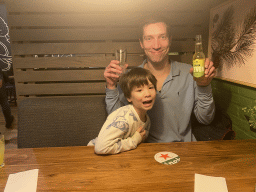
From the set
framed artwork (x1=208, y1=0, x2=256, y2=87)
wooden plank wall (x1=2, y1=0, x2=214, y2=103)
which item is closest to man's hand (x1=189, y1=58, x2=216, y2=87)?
framed artwork (x1=208, y1=0, x2=256, y2=87)

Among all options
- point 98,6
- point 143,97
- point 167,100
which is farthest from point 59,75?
point 143,97

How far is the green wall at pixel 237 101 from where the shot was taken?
1.65m

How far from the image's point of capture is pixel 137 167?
3.14 ft

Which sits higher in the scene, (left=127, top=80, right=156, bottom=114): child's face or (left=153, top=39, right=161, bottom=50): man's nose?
(left=153, top=39, right=161, bottom=50): man's nose

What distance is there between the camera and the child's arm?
105 centimetres

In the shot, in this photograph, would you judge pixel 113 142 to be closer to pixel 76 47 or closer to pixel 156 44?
pixel 156 44

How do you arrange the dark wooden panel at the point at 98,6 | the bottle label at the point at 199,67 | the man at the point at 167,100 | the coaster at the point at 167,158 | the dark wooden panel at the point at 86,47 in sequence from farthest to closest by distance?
the dark wooden panel at the point at 86,47, the dark wooden panel at the point at 98,6, the man at the point at 167,100, the bottle label at the point at 199,67, the coaster at the point at 167,158

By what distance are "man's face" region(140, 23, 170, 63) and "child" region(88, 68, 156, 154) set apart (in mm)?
351

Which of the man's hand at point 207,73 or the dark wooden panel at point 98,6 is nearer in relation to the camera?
the man's hand at point 207,73

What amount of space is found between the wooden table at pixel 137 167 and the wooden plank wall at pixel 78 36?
5.15 feet

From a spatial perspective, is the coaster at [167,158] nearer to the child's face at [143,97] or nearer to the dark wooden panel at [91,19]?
the child's face at [143,97]

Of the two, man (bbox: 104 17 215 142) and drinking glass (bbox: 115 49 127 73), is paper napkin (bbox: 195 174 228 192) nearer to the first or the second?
man (bbox: 104 17 215 142)

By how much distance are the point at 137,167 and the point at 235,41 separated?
4.81ft

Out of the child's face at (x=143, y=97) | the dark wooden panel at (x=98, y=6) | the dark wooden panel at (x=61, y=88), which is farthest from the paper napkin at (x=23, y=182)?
the dark wooden panel at (x=98, y=6)
